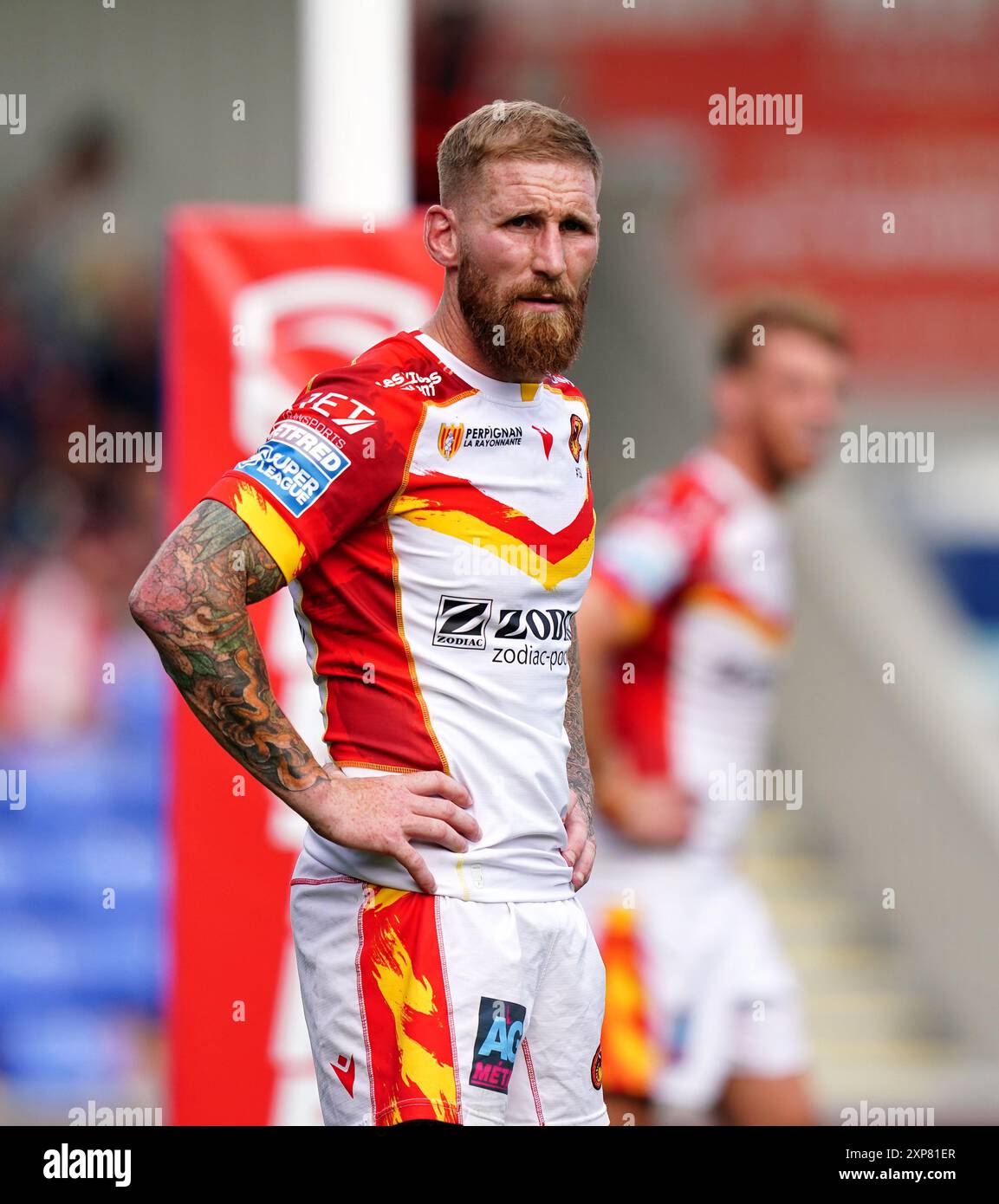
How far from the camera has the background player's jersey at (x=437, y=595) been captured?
2824mm

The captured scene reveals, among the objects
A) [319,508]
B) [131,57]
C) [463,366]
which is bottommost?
[319,508]

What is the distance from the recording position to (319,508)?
275 cm

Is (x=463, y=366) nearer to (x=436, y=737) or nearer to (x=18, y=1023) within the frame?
(x=436, y=737)

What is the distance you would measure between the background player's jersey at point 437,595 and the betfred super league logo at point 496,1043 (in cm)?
16

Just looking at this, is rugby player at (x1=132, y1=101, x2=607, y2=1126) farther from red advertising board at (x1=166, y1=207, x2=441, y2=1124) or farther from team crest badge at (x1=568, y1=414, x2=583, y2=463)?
red advertising board at (x1=166, y1=207, x2=441, y2=1124)

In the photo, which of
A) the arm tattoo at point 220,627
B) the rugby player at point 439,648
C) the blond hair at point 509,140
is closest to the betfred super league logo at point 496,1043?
the rugby player at point 439,648

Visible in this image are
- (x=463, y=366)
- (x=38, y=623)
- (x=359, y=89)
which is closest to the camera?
(x=463, y=366)

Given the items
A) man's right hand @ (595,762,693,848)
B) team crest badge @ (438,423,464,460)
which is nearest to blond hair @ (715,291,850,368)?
man's right hand @ (595,762,693,848)

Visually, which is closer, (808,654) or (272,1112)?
(272,1112)

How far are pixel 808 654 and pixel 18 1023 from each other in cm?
366

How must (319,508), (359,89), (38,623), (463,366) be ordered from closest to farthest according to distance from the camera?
(319,508) → (463,366) → (359,89) → (38,623)

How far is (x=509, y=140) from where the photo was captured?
2887mm

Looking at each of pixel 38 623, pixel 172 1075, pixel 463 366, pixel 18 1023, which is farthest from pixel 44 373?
pixel 463 366

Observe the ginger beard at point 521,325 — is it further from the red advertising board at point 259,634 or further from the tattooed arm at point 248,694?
the red advertising board at point 259,634
